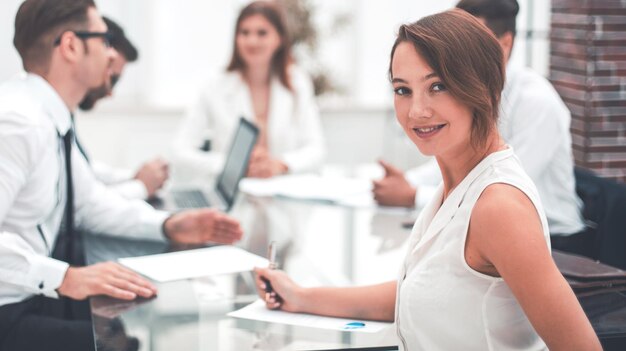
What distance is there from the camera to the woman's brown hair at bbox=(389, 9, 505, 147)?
1.47 metres

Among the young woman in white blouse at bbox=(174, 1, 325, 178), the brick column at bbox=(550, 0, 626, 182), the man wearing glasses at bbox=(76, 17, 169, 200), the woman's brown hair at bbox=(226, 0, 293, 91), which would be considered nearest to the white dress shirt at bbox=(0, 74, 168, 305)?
the man wearing glasses at bbox=(76, 17, 169, 200)

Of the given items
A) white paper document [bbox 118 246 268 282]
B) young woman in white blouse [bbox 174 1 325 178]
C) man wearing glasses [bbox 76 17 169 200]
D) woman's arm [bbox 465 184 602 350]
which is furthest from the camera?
young woman in white blouse [bbox 174 1 325 178]

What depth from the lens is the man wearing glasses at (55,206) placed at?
6.59 ft

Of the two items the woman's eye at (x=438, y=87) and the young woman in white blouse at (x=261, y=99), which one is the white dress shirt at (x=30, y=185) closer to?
the woman's eye at (x=438, y=87)

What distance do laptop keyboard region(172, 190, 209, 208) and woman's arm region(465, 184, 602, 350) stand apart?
1.86 m

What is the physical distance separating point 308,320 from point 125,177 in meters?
1.90

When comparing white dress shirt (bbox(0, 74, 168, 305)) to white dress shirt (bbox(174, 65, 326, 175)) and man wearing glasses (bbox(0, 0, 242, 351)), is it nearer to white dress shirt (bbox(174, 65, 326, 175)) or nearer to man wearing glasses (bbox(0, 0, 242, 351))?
man wearing glasses (bbox(0, 0, 242, 351))

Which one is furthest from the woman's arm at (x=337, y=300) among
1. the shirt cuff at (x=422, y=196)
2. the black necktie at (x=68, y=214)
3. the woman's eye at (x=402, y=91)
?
the shirt cuff at (x=422, y=196)

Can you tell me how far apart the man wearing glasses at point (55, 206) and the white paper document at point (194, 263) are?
0.11 meters

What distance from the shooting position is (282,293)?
184 centimetres

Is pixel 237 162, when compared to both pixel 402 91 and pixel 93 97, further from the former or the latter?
pixel 402 91

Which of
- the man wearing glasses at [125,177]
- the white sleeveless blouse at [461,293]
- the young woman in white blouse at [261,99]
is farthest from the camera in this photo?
the young woman in white blouse at [261,99]

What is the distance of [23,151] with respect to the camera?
211 centimetres

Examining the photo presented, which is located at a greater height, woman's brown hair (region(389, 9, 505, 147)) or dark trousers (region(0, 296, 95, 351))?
woman's brown hair (region(389, 9, 505, 147))
